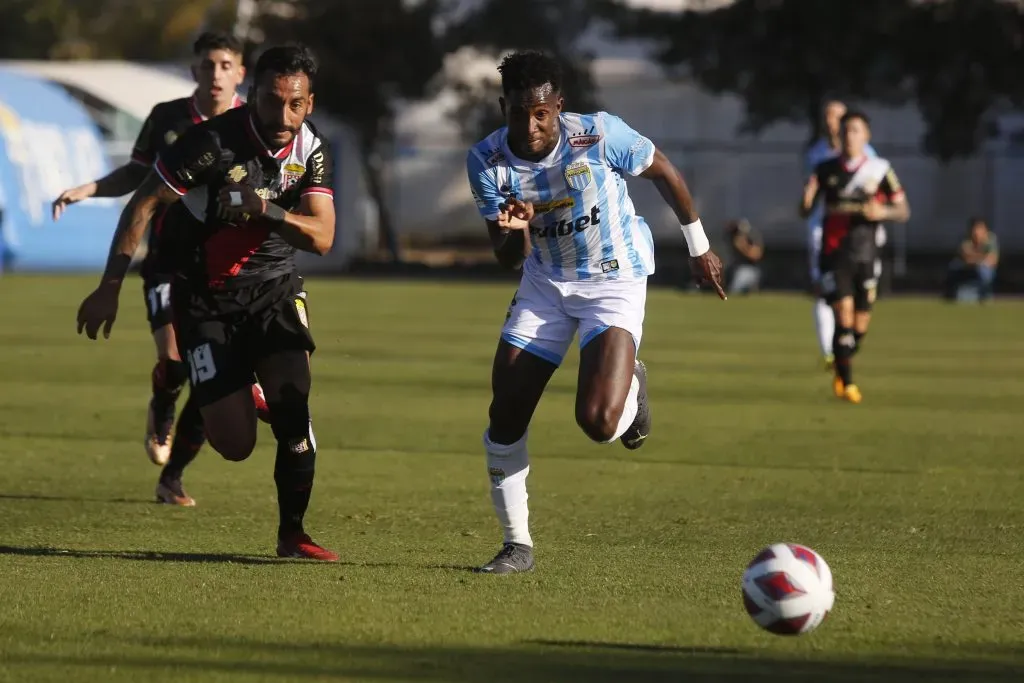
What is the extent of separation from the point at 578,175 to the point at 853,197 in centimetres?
887

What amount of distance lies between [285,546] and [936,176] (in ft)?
132

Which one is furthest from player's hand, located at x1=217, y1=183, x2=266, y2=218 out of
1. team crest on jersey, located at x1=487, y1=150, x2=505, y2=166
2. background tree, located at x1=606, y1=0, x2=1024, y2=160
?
background tree, located at x1=606, y1=0, x2=1024, y2=160

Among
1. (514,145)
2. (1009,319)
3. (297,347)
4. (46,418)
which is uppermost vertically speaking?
(514,145)

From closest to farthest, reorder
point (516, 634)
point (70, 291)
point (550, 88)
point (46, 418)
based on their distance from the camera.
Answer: point (516, 634), point (550, 88), point (46, 418), point (70, 291)

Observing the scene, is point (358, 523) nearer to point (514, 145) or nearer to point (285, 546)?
point (285, 546)

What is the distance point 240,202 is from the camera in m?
7.18

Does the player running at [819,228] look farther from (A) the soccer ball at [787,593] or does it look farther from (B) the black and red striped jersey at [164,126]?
(A) the soccer ball at [787,593]

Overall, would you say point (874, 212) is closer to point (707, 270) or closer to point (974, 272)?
point (707, 270)

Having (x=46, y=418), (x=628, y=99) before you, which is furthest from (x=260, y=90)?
(x=628, y=99)

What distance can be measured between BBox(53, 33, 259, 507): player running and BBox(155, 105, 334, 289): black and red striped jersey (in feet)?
5.72

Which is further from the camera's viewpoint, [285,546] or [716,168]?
[716,168]

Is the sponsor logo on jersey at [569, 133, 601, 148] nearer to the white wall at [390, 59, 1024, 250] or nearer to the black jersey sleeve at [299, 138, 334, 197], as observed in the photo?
the black jersey sleeve at [299, 138, 334, 197]

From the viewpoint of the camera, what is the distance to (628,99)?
5019 cm

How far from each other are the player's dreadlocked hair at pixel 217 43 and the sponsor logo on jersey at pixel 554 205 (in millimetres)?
2866
